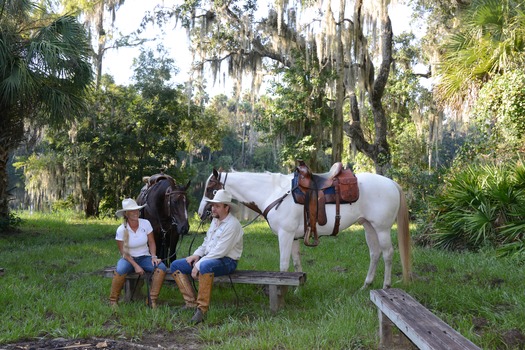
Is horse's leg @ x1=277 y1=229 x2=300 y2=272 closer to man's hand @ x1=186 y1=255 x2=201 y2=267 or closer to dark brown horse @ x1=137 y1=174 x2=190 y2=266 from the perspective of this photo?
man's hand @ x1=186 y1=255 x2=201 y2=267

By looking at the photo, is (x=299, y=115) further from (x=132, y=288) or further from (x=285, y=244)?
(x=132, y=288)

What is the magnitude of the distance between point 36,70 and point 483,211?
32.3ft

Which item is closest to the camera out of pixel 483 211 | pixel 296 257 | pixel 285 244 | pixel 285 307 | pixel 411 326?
pixel 411 326

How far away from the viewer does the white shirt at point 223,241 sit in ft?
16.5

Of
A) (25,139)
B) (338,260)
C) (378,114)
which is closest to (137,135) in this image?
(25,139)

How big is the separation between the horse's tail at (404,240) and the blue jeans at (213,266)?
225cm

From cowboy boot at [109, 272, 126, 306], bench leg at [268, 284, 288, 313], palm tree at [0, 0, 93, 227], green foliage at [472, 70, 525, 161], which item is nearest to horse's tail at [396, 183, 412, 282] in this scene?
bench leg at [268, 284, 288, 313]

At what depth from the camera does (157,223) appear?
6.25 metres

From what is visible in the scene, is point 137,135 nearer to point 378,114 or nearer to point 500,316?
point 378,114

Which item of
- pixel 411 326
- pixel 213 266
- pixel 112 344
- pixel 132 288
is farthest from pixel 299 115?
pixel 411 326

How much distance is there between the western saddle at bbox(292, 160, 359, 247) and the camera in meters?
5.73

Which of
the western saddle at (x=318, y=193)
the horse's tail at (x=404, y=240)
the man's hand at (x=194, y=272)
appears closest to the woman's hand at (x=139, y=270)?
the man's hand at (x=194, y=272)

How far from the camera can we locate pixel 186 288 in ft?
16.9

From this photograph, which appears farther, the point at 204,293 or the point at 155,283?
the point at 155,283
